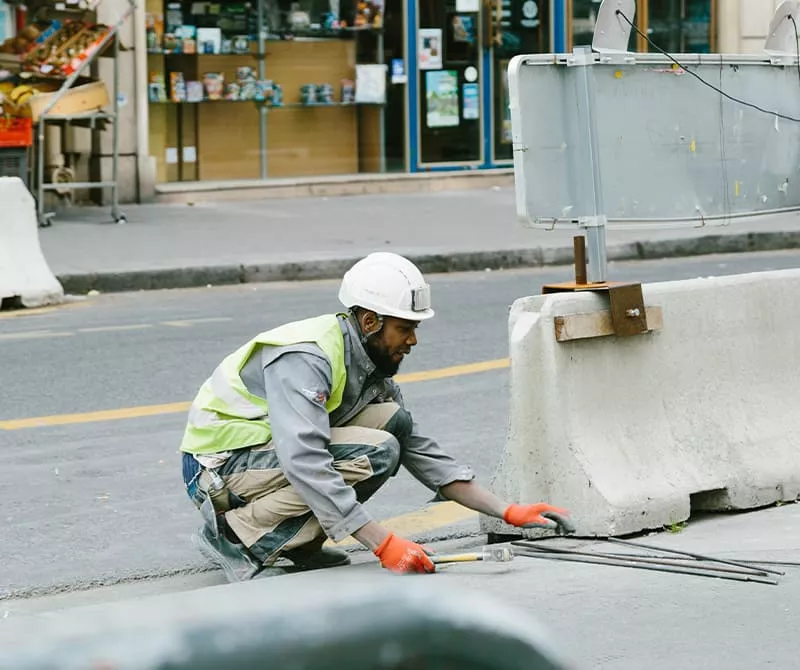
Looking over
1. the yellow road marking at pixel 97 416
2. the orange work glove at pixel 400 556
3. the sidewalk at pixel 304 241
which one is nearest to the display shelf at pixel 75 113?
the sidewalk at pixel 304 241

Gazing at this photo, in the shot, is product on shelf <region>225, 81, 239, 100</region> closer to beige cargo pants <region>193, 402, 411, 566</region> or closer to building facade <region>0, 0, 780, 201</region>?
building facade <region>0, 0, 780, 201</region>

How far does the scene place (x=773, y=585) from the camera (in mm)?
4637

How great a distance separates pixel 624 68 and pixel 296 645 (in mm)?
4750

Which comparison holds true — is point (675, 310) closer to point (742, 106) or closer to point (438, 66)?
point (742, 106)

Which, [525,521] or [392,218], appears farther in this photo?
[392,218]

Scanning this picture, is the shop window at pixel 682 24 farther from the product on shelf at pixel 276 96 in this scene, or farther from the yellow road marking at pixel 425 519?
the yellow road marking at pixel 425 519

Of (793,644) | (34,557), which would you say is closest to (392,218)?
(34,557)

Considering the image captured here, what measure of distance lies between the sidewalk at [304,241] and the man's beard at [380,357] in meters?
7.17

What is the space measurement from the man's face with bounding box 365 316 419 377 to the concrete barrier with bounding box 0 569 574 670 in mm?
3258

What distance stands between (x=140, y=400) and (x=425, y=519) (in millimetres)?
2401

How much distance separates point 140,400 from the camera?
763cm

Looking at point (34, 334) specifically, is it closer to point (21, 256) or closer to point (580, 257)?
point (21, 256)

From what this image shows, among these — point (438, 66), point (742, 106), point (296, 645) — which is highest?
point (438, 66)

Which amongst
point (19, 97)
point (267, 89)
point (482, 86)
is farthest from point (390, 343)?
point (482, 86)
